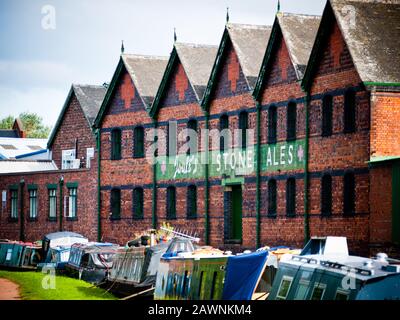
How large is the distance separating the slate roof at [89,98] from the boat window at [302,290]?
1460 inches

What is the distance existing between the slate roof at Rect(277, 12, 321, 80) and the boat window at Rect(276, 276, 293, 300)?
17356 millimetres

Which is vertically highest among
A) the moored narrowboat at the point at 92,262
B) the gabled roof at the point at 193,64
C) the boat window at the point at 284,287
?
the gabled roof at the point at 193,64

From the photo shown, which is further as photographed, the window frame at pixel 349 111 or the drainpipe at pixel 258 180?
the drainpipe at pixel 258 180

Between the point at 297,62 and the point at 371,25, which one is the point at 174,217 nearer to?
the point at 297,62

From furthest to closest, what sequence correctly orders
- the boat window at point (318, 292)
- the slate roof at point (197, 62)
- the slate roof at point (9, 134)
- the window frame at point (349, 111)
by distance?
the slate roof at point (9, 134) < the slate roof at point (197, 62) < the window frame at point (349, 111) < the boat window at point (318, 292)

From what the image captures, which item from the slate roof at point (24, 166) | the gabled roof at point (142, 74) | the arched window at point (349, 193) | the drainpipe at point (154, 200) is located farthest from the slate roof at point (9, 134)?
the arched window at point (349, 193)

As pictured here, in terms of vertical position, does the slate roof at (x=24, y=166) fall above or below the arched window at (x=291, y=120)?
below

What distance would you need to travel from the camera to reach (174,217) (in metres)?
55.1

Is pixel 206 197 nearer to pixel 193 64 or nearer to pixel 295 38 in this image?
pixel 193 64

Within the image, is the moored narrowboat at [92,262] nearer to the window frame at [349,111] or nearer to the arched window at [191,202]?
the arched window at [191,202]

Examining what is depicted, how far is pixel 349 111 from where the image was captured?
44219 millimetres

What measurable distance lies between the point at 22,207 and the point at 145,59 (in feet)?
40.6

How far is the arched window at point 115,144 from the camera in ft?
195
